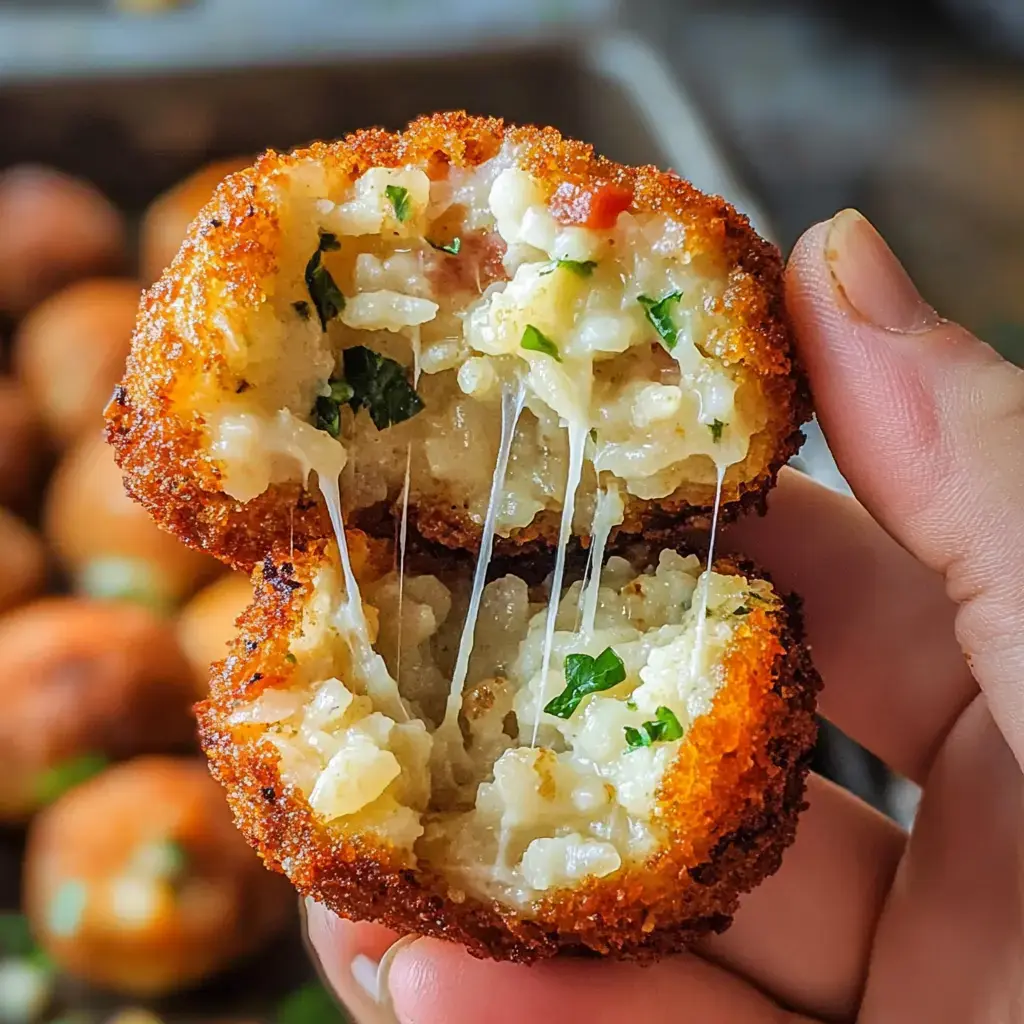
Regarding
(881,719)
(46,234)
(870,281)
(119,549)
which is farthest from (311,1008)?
(46,234)

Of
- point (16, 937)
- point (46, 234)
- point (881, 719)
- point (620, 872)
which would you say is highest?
point (620, 872)

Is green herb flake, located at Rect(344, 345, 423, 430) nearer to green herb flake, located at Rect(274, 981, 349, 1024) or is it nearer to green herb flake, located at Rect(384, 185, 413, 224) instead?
green herb flake, located at Rect(384, 185, 413, 224)

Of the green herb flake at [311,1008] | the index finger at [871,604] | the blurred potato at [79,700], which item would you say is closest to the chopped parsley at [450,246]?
the index finger at [871,604]

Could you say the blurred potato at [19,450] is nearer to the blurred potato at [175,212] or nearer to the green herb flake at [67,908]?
the blurred potato at [175,212]

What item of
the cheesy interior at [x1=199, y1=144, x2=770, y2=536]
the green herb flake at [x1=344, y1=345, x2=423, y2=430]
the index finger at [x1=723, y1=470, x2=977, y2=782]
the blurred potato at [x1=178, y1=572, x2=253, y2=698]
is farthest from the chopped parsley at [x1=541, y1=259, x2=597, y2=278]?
the blurred potato at [x1=178, y1=572, x2=253, y2=698]

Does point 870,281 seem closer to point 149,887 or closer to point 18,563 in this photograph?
point 149,887
